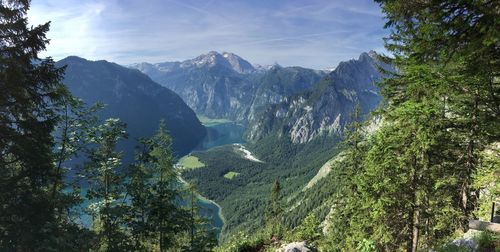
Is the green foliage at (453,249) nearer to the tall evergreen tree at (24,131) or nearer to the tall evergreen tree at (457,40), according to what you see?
the tall evergreen tree at (457,40)

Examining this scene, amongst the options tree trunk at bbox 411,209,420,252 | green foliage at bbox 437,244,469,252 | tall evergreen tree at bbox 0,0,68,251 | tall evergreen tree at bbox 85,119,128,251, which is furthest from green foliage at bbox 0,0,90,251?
tree trunk at bbox 411,209,420,252

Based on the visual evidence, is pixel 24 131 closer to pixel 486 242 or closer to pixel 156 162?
pixel 156 162

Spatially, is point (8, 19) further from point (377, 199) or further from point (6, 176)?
point (377, 199)

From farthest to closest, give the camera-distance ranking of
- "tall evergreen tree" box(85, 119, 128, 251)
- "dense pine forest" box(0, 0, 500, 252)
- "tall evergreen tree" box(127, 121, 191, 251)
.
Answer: "tall evergreen tree" box(127, 121, 191, 251)
"tall evergreen tree" box(85, 119, 128, 251)
"dense pine forest" box(0, 0, 500, 252)

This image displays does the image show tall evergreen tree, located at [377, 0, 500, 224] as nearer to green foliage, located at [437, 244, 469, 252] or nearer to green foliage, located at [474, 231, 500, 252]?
green foliage, located at [474, 231, 500, 252]

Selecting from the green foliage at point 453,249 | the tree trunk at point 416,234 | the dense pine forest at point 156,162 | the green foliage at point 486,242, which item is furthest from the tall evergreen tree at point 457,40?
the tree trunk at point 416,234

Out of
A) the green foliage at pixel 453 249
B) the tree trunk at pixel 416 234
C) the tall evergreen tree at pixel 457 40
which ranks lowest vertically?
the tree trunk at pixel 416 234

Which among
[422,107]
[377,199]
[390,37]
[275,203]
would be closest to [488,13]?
[422,107]

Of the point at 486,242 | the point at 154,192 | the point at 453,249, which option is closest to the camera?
the point at 453,249

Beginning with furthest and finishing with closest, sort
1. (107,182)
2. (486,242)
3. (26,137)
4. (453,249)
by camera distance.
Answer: (107,182)
(26,137)
(486,242)
(453,249)

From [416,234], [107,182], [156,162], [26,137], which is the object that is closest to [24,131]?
[26,137]

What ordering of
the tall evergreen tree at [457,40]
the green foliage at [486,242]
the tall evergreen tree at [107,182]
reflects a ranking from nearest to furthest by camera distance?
the tall evergreen tree at [457,40] → the green foliage at [486,242] → the tall evergreen tree at [107,182]
